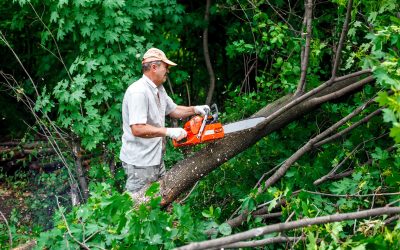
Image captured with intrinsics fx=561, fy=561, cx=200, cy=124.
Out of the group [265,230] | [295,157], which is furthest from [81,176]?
[265,230]

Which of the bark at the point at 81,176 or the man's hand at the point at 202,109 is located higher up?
the man's hand at the point at 202,109

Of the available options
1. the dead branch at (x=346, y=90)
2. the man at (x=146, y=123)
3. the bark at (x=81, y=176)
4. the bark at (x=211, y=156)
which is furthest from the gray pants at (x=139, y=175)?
the dead branch at (x=346, y=90)

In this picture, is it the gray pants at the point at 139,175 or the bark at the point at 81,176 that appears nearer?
the gray pants at the point at 139,175

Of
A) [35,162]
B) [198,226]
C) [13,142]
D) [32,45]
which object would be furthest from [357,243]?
[32,45]

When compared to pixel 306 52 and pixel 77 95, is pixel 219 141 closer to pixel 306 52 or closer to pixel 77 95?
pixel 306 52

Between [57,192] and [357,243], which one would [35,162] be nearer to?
[57,192]

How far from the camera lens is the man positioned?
4.62 meters

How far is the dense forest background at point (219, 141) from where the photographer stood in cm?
354

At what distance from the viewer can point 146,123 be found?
4652mm

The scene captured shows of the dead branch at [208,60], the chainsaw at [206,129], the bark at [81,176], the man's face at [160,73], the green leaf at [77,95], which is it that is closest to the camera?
the chainsaw at [206,129]

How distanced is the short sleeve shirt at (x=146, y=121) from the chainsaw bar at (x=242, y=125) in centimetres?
63

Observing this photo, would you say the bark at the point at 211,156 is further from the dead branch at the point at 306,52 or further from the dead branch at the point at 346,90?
the dead branch at the point at 306,52

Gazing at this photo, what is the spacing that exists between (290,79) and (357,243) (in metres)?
2.92

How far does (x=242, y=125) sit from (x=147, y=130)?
0.81 meters
